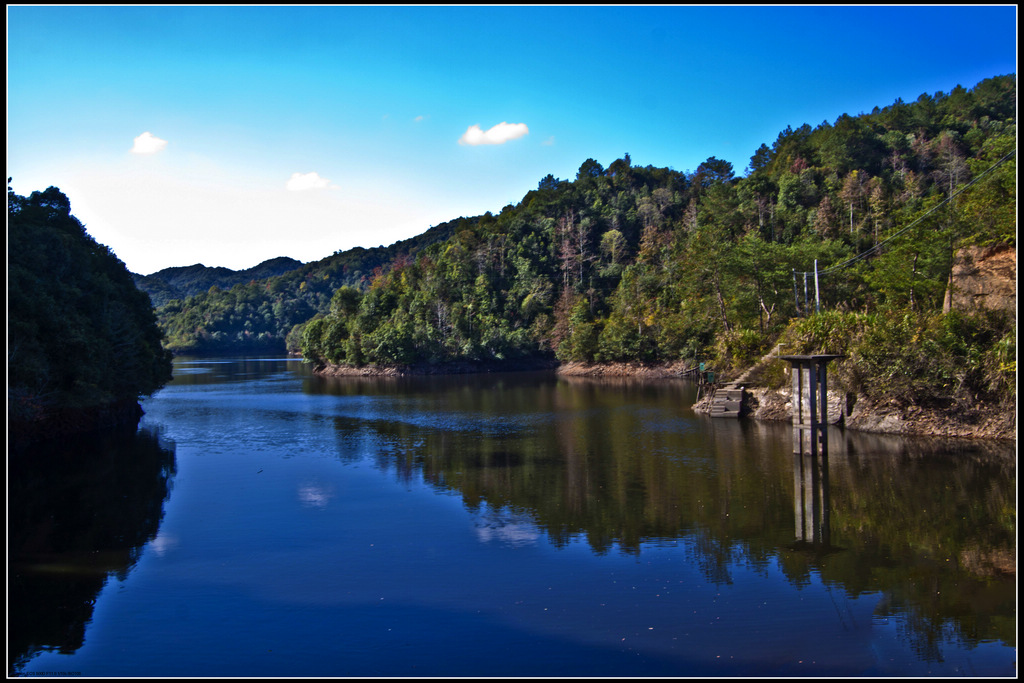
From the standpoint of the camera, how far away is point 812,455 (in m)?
24.0

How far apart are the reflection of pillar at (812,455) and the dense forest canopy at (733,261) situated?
4.95m

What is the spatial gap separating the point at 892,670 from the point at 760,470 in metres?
13.4

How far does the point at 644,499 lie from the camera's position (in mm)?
19234

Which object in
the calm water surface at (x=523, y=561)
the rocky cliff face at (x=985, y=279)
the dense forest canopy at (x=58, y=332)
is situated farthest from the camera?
the rocky cliff face at (x=985, y=279)

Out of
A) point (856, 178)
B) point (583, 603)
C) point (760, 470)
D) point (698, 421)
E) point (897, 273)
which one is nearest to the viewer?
point (583, 603)

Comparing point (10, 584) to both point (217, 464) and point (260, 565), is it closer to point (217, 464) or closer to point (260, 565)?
point (260, 565)

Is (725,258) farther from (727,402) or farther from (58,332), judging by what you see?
(58,332)

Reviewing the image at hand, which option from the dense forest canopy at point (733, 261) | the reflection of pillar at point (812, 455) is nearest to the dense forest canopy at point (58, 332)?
the reflection of pillar at point (812, 455)

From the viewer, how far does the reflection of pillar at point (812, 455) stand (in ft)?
55.0

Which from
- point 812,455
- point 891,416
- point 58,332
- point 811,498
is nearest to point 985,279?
point 891,416

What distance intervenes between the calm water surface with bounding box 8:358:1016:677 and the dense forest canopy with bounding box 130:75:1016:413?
37.0 ft

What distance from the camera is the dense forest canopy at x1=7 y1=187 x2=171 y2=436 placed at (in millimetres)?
25328

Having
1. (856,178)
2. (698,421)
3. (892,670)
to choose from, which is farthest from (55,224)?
(856,178)

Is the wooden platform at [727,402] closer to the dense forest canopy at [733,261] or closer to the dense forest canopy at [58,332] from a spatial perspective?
the dense forest canopy at [733,261]
